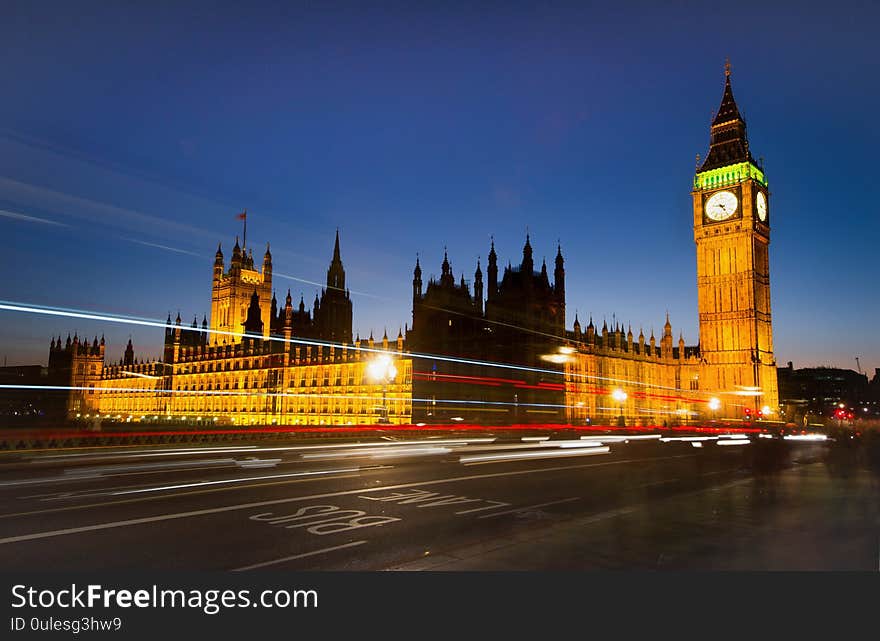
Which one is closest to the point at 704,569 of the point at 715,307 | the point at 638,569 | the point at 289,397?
the point at 638,569

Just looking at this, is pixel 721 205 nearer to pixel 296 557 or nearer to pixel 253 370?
pixel 253 370

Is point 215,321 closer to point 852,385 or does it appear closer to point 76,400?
point 76,400

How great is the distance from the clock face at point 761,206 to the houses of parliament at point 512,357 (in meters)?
0.22

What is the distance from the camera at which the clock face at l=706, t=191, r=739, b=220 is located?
86.6 m

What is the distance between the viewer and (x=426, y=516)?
10.8m

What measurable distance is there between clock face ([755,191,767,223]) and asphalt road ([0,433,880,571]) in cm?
7689

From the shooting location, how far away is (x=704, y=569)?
24.7ft

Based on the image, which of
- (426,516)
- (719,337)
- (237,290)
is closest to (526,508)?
(426,516)

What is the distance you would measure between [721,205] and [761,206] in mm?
5969

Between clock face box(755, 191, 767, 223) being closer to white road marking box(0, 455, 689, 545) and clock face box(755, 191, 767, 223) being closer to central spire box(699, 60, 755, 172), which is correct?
central spire box(699, 60, 755, 172)

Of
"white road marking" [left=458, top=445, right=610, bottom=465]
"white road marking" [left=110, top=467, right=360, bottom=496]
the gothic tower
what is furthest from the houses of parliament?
"white road marking" [left=110, top=467, right=360, bottom=496]

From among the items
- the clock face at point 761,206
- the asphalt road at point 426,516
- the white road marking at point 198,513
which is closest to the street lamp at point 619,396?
the clock face at point 761,206

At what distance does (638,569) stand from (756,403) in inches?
3249

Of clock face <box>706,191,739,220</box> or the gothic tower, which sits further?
the gothic tower
